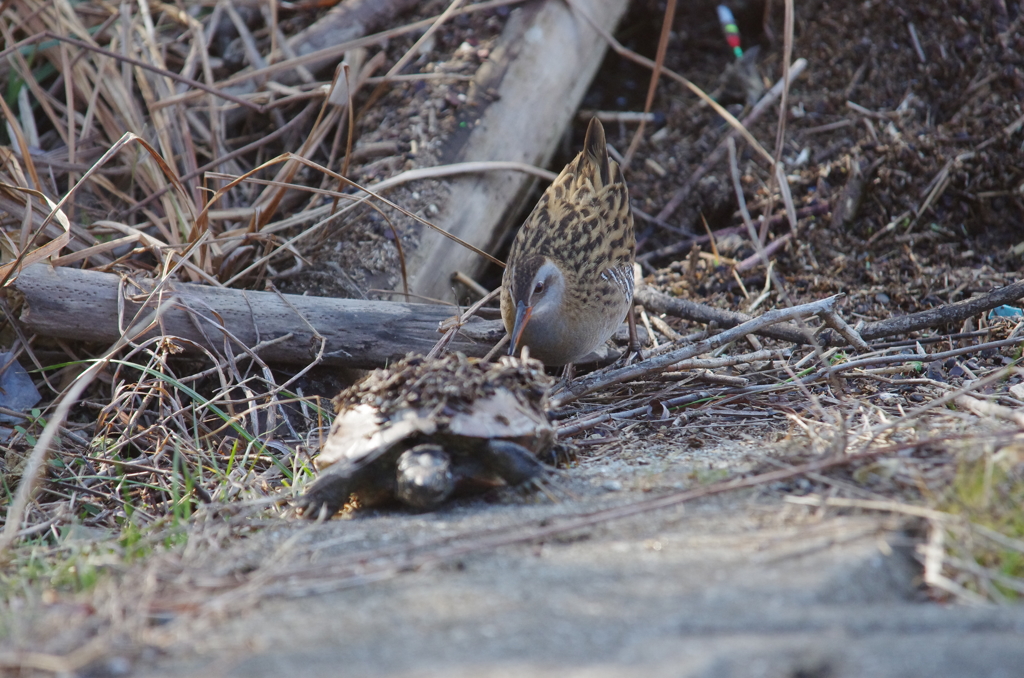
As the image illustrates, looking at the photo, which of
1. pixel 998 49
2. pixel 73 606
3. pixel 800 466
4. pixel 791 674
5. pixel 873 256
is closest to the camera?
pixel 791 674

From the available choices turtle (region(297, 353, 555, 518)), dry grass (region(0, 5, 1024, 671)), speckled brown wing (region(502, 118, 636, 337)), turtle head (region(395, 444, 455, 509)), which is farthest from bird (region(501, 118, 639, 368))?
turtle head (region(395, 444, 455, 509))

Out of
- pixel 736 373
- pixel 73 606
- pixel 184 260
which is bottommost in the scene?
pixel 736 373

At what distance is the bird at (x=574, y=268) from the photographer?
12.9 feet

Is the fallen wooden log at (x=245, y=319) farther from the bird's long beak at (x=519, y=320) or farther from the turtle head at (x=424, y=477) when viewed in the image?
the turtle head at (x=424, y=477)

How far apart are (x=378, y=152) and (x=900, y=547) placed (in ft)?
14.3

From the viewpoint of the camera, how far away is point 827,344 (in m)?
4.11

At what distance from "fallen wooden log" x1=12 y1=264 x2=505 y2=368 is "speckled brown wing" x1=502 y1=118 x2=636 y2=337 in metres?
0.47

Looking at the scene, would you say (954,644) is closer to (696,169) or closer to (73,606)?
(73,606)

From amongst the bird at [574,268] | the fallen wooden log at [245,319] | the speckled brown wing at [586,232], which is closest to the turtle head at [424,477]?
the bird at [574,268]

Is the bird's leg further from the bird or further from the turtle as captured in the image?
the turtle

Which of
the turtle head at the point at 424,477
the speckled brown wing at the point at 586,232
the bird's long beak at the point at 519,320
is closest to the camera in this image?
the turtle head at the point at 424,477

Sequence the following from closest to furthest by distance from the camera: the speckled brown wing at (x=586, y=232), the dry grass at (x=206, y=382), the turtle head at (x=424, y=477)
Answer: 1. the dry grass at (x=206, y=382)
2. the turtle head at (x=424, y=477)
3. the speckled brown wing at (x=586, y=232)

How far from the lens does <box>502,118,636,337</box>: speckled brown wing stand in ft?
13.6

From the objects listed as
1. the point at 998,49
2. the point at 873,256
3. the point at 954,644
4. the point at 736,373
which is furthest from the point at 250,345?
the point at 998,49
